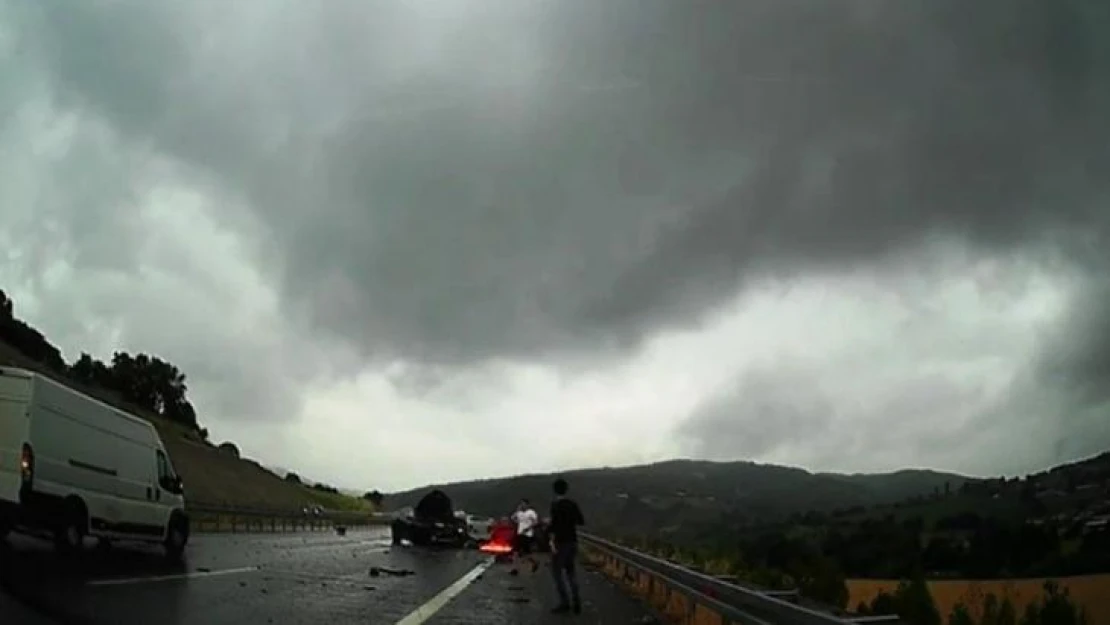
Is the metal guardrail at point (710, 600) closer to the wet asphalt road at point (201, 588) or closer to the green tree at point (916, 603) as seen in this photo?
the green tree at point (916, 603)

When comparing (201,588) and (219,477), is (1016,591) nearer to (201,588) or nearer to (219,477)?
(201,588)

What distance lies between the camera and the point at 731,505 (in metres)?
31.2

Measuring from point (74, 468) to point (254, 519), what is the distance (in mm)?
33982

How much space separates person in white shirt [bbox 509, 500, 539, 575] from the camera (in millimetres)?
40875

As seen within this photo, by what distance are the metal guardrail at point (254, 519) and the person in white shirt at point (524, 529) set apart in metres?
11.2

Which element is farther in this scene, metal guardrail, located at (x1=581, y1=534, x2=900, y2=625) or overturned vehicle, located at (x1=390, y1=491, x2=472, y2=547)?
overturned vehicle, located at (x1=390, y1=491, x2=472, y2=547)

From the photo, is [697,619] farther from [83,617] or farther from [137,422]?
[137,422]

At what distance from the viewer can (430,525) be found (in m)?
47.2

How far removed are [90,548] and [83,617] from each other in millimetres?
12764

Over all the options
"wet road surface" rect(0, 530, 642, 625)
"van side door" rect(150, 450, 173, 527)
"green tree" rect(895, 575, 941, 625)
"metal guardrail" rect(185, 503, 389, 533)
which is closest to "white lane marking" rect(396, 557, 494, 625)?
"wet road surface" rect(0, 530, 642, 625)

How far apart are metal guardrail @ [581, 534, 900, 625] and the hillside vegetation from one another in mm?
24701

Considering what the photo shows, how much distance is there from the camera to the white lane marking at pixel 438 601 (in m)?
15.6

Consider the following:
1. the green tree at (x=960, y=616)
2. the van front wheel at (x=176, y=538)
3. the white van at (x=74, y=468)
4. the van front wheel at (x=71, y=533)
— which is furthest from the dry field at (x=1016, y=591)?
the van front wheel at (x=176, y=538)

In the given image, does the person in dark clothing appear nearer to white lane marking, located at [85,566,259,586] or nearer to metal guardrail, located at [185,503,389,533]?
white lane marking, located at [85,566,259,586]
